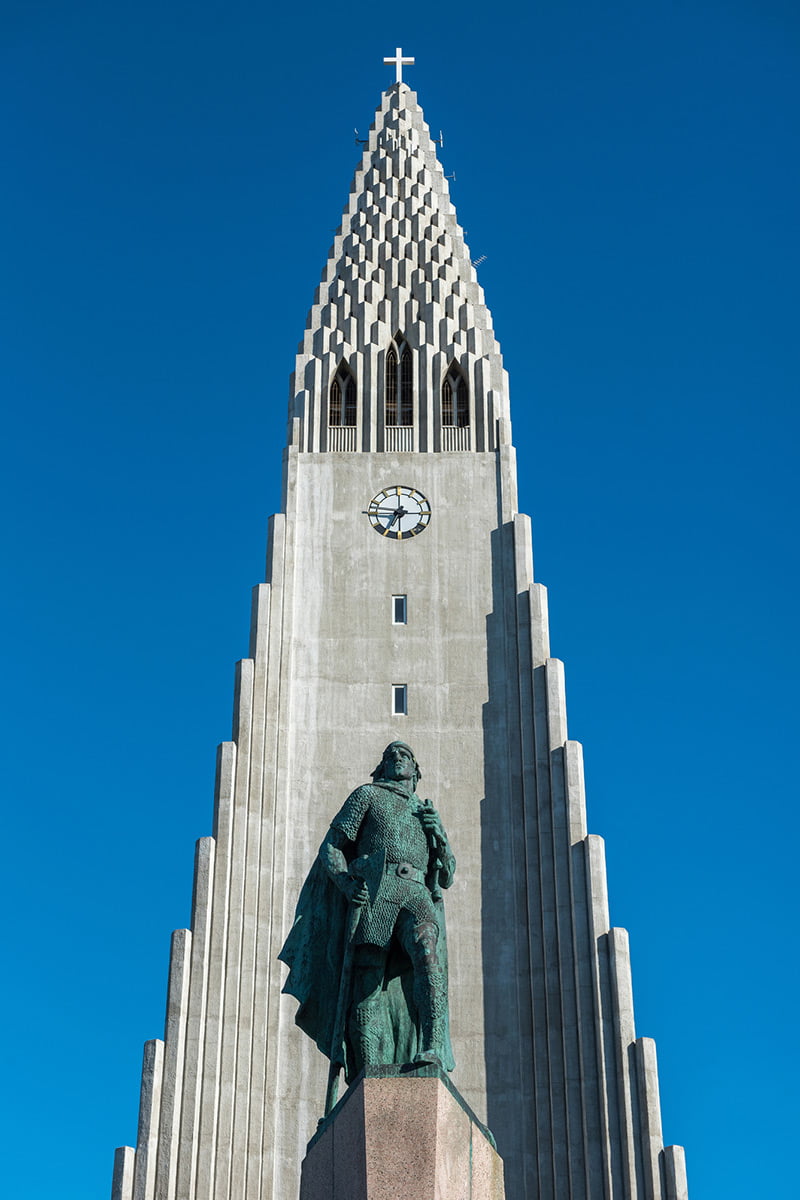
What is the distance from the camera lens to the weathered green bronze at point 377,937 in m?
15.6

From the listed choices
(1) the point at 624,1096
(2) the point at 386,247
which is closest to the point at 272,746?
(1) the point at 624,1096

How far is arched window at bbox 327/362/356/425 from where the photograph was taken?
4450 cm

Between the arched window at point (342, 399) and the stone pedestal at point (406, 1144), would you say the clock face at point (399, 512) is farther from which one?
the stone pedestal at point (406, 1144)

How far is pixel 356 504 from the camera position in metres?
42.6

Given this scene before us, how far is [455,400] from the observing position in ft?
Answer: 147

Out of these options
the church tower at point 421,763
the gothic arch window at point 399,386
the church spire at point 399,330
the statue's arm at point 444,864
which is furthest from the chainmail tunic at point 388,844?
the gothic arch window at point 399,386

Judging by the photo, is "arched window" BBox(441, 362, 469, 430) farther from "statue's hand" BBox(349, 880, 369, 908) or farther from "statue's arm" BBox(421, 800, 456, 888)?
"statue's hand" BBox(349, 880, 369, 908)

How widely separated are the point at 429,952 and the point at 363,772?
23568mm

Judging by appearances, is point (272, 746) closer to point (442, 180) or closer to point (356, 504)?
point (356, 504)

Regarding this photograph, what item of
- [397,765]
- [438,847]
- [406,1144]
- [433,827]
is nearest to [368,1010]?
[438,847]

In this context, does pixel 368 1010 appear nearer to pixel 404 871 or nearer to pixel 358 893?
pixel 358 893

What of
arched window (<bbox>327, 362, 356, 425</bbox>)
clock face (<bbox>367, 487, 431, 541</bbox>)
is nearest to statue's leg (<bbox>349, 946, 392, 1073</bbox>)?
clock face (<bbox>367, 487, 431, 541</bbox>)

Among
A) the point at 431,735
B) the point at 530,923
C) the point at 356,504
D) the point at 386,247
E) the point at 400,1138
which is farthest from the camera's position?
the point at 386,247

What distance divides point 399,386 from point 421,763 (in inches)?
438
